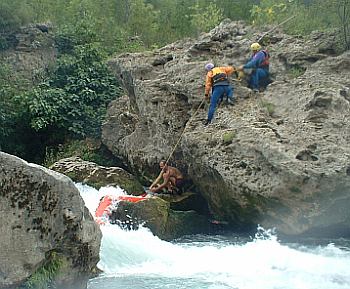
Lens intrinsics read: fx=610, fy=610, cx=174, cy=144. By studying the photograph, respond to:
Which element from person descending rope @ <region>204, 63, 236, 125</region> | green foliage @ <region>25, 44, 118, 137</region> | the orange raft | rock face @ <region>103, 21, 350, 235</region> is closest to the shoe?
person descending rope @ <region>204, 63, 236, 125</region>

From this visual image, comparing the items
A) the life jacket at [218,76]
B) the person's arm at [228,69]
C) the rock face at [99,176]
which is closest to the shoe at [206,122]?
the life jacket at [218,76]

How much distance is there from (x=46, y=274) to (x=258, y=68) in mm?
9140

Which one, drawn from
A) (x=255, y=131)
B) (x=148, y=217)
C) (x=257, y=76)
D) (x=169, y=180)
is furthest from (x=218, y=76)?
(x=148, y=217)

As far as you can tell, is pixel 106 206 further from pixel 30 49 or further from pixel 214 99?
pixel 30 49

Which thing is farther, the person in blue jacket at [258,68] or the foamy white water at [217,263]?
the person in blue jacket at [258,68]

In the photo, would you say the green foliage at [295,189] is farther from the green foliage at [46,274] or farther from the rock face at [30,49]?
the rock face at [30,49]

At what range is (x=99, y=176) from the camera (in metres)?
15.1

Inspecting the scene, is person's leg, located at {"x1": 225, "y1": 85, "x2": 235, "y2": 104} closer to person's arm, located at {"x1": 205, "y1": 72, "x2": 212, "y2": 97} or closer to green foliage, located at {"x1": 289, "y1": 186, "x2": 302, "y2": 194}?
person's arm, located at {"x1": 205, "y1": 72, "x2": 212, "y2": 97}

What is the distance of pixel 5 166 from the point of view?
7.27 meters

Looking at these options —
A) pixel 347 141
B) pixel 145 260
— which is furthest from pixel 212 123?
pixel 145 260

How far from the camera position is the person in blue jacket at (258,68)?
1501cm

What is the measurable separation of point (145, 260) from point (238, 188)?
2.91m

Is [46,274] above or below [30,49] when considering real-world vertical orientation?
below

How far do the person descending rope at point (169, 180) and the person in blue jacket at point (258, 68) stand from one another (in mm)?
2833
